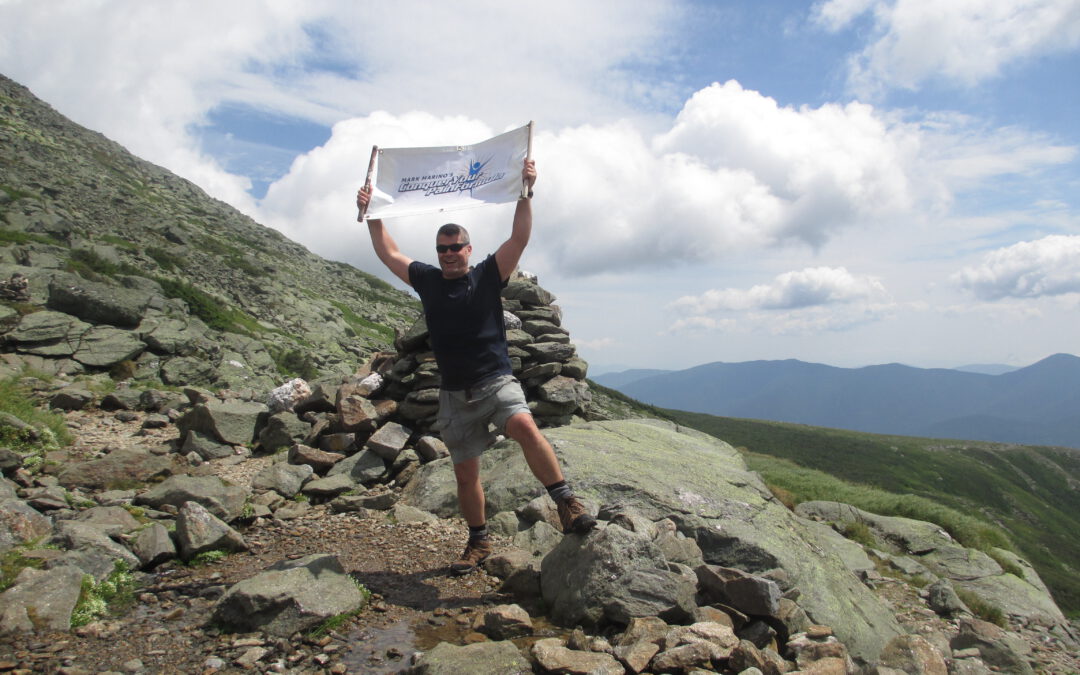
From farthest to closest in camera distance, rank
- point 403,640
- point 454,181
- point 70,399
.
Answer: point 70,399 < point 454,181 < point 403,640

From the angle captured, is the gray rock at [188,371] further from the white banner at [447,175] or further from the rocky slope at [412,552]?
the white banner at [447,175]

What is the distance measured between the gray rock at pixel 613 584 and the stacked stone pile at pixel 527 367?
6685 mm

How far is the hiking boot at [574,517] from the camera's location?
616 centimetres

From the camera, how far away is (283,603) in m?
5.32

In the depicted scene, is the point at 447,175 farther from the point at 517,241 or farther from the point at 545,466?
the point at 545,466

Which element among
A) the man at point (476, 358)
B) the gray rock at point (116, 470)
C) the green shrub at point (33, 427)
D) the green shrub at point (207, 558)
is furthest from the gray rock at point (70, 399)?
the man at point (476, 358)

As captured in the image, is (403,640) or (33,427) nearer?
(403,640)

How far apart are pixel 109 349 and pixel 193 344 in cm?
386

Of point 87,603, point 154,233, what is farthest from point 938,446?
point 87,603

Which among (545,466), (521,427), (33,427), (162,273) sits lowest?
(33,427)

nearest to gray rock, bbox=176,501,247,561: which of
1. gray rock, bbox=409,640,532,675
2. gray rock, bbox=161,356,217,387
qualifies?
gray rock, bbox=409,640,532,675

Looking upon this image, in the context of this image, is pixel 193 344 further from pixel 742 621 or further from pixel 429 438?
pixel 742 621

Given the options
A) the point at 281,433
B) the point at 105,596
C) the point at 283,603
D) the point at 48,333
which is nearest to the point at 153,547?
the point at 105,596

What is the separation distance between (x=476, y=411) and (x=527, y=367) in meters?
7.20
